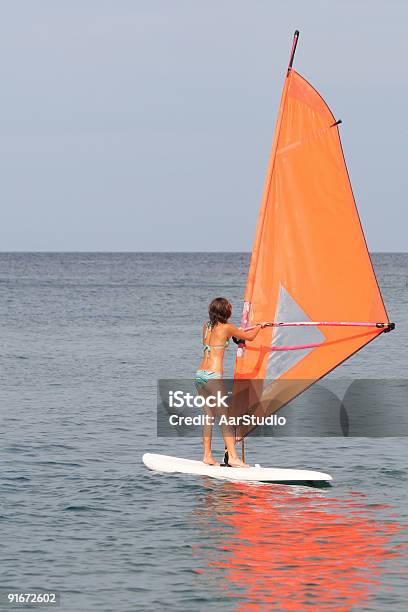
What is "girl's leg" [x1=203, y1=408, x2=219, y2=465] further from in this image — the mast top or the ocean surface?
the mast top

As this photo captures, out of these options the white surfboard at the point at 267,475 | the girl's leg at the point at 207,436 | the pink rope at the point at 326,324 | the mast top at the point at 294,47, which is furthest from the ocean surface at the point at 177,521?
the mast top at the point at 294,47

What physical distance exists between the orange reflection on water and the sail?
2.09m

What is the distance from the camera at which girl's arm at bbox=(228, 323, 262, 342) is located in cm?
1808

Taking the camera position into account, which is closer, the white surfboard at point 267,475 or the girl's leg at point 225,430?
the girl's leg at point 225,430

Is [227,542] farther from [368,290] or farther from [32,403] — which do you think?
[32,403]

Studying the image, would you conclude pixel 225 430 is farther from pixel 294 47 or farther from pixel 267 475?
pixel 294 47

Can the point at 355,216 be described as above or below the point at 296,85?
below

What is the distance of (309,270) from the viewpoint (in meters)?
19.1

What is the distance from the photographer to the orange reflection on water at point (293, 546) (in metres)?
13.8

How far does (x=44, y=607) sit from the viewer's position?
13484 mm

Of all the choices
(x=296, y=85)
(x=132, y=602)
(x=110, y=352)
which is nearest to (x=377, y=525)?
(x=132, y=602)

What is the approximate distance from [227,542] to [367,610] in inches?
120

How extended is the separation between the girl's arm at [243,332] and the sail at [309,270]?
226 millimetres

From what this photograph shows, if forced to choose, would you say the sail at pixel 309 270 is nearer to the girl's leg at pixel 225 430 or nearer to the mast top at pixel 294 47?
the girl's leg at pixel 225 430
